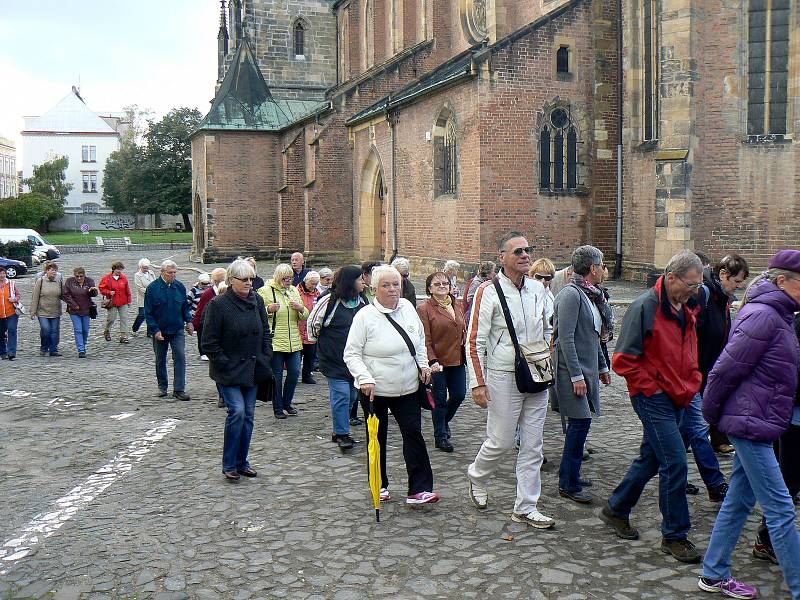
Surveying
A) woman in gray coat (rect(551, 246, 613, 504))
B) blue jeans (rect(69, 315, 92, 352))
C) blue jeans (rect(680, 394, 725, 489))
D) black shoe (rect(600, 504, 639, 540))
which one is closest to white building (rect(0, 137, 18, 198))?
blue jeans (rect(69, 315, 92, 352))

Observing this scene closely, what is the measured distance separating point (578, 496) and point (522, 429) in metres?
0.75

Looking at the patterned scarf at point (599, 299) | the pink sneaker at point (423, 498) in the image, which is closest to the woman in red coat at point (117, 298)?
the pink sneaker at point (423, 498)

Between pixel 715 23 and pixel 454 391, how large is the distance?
15.1 meters

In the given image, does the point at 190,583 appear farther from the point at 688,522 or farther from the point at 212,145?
the point at 212,145

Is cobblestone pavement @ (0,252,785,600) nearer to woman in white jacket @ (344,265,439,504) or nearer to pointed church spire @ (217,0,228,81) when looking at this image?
woman in white jacket @ (344,265,439,504)

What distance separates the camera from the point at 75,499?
651 centimetres

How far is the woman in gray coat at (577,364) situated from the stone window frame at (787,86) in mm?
14994

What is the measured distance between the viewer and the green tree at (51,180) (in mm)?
84625

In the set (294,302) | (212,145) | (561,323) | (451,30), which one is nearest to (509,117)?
(451,30)

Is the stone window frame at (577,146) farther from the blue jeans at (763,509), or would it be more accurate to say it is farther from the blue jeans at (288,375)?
the blue jeans at (763,509)

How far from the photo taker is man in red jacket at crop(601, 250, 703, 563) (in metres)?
5.02

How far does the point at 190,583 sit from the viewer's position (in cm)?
489

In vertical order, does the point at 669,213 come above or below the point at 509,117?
below

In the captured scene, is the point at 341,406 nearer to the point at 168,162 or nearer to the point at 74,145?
the point at 168,162
